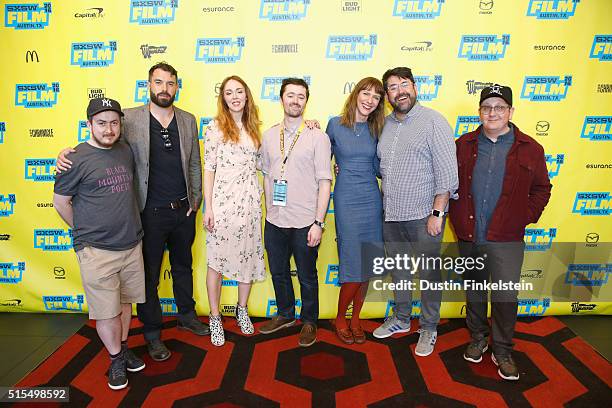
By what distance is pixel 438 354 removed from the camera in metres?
2.48

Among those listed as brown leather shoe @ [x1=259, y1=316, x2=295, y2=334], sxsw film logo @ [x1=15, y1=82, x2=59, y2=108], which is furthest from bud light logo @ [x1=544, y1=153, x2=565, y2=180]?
sxsw film logo @ [x1=15, y1=82, x2=59, y2=108]

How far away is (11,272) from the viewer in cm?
308

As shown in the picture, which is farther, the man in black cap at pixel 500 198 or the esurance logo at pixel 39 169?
the esurance logo at pixel 39 169

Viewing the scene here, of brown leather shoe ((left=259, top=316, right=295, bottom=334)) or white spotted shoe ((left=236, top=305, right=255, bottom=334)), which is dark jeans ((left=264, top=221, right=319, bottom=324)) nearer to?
brown leather shoe ((left=259, top=316, right=295, bottom=334))

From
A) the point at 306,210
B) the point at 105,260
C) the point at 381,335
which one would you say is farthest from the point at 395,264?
the point at 105,260

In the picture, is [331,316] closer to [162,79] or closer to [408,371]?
[408,371]

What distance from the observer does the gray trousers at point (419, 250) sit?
7.79 feet

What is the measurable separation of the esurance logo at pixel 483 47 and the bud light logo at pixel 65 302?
143 inches

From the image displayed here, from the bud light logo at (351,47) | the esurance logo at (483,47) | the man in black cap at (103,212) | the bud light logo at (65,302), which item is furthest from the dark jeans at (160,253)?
the esurance logo at (483,47)

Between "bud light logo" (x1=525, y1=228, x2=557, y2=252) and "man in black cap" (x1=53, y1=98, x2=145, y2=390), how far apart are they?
2.92m

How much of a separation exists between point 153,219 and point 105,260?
408 millimetres

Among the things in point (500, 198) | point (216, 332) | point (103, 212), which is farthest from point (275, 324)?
point (500, 198)

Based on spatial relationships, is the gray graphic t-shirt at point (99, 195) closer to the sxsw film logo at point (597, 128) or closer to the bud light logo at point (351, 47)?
the bud light logo at point (351, 47)

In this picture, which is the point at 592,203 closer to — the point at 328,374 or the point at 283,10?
the point at 328,374
